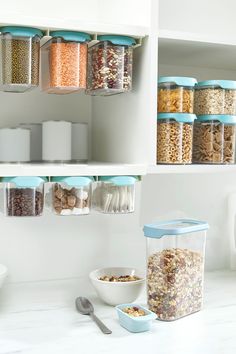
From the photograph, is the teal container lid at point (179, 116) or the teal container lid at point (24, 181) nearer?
the teal container lid at point (24, 181)

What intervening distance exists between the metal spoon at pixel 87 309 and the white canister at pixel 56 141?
438 millimetres

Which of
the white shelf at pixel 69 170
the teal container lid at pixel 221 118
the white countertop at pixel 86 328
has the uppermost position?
the teal container lid at pixel 221 118

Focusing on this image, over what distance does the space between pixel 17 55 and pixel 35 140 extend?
0.39m

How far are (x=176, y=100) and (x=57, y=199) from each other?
1.52ft

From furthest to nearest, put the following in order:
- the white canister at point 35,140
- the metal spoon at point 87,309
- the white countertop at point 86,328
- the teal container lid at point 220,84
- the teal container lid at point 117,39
Answer: 1. the white canister at point 35,140
2. the teal container lid at point 220,84
3. the teal container lid at point 117,39
4. the metal spoon at point 87,309
5. the white countertop at point 86,328

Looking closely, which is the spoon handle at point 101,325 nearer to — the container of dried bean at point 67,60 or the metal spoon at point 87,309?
the metal spoon at point 87,309

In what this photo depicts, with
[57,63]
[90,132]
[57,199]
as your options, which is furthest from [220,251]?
[57,63]

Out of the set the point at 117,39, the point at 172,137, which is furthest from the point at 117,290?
the point at 117,39

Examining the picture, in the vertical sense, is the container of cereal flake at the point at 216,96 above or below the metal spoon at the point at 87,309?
above

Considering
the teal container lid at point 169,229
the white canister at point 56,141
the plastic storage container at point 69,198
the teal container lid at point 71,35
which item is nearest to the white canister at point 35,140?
the white canister at point 56,141

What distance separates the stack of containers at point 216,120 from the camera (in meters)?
1.71

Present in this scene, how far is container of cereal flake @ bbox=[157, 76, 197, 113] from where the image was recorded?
5.37 ft

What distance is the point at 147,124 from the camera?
5.25 ft

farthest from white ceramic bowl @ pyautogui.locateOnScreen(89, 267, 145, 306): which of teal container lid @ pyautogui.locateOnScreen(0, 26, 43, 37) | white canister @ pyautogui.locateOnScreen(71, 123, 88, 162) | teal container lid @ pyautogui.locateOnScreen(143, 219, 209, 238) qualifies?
teal container lid @ pyautogui.locateOnScreen(0, 26, 43, 37)
